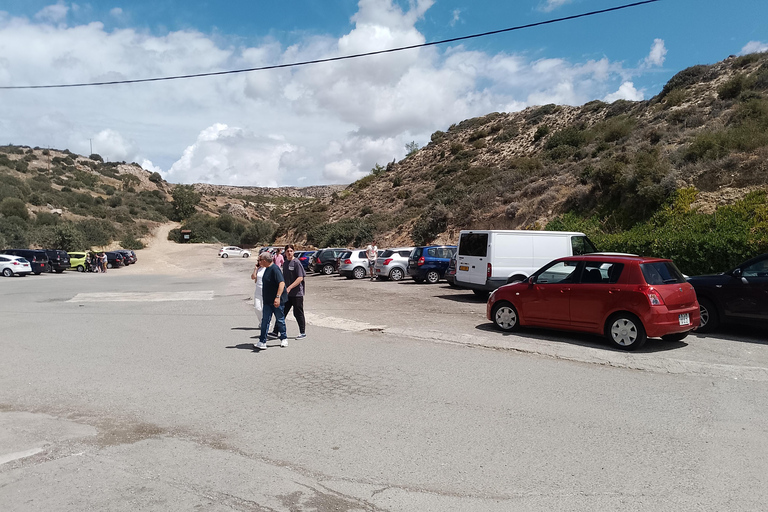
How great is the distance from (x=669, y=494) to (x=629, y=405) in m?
2.26

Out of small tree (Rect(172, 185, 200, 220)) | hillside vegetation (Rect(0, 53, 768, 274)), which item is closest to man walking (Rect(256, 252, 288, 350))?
hillside vegetation (Rect(0, 53, 768, 274))

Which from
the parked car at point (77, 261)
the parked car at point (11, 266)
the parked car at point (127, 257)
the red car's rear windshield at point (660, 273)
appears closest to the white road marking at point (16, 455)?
the red car's rear windshield at point (660, 273)

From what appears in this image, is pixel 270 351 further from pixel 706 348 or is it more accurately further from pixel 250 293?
pixel 250 293

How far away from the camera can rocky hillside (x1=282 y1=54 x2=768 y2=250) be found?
866 inches

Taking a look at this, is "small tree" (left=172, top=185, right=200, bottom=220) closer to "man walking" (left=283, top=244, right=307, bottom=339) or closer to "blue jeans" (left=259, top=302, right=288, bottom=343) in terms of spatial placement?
"man walking" (left=283, top=244, right=307, bottom=339)

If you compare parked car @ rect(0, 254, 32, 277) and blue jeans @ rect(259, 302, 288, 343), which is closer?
blue jeans @ rect(259, 302, 288, 343)

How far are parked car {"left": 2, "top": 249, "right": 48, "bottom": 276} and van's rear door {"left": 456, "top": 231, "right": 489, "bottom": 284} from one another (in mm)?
29411

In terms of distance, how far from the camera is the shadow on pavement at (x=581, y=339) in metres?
9.23

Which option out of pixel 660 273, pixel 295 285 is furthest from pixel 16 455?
pixel 660 273

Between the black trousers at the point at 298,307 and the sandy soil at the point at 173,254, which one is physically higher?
the sandy soil at the point at 173,254

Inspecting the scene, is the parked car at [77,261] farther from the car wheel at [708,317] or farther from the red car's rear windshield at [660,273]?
the car wheel at [708,317]

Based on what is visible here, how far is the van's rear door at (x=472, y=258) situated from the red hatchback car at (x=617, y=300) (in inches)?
A: 192

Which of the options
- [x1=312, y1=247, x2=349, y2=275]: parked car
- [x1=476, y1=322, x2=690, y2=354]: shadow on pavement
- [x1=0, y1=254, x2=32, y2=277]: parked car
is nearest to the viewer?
[x1=476, y1=322, x2=690, y2=354]: shadow on pavement

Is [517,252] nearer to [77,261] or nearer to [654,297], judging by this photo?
[654,297]
